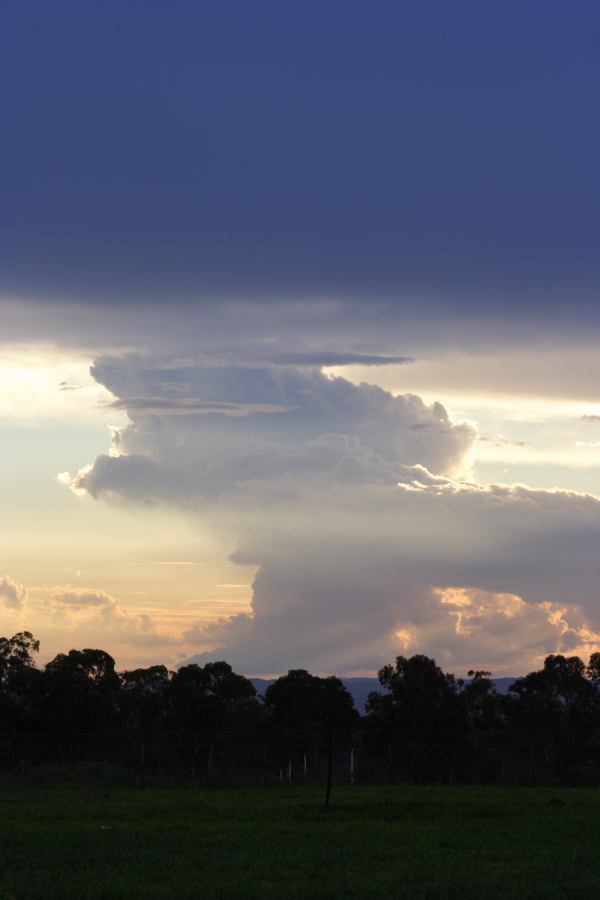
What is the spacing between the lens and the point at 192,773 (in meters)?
45.6

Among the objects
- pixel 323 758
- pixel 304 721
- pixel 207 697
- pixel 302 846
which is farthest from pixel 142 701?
pixel 302 846

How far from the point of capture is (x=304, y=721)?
66.2m

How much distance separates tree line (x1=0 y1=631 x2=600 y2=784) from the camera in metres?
47.8

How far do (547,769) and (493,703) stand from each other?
14.9 m

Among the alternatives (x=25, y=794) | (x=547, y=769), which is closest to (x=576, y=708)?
(x=547, y=769)

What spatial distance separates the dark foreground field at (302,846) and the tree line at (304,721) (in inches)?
469

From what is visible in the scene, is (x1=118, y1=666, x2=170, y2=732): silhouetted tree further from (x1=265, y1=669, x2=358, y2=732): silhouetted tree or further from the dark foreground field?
the dark foreground field

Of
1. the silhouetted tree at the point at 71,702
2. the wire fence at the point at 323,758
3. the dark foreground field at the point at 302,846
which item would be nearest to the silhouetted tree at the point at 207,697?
the silhouetted tree at the point at 71,702

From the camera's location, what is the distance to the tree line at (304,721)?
47812 millimetres

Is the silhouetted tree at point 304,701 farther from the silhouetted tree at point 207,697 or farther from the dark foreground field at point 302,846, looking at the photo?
the dark foreground field at point 302,846

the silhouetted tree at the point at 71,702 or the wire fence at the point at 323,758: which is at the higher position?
the silhouetted tree at the point at 71,702

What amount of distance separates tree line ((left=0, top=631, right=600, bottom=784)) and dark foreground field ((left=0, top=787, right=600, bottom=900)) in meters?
11.9

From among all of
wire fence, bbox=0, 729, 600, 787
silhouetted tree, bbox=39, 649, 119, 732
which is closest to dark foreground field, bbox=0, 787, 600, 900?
wire fence, bbox=0, 729, 600, 787

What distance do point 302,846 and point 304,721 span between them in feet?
143
